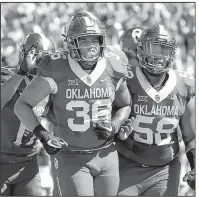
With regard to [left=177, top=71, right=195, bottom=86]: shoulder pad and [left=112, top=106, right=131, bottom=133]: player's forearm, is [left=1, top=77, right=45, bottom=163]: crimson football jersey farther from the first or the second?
[left=177, top=71, right=195, bottom=86]: shoulder pad

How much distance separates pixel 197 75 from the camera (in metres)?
4.42

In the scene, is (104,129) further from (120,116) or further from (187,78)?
(187,78)

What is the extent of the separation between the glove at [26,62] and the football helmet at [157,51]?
2.76ft

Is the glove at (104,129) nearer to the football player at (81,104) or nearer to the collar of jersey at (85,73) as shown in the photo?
Result: the football player at (81,104)

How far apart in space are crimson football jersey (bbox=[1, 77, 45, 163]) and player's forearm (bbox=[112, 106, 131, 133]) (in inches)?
30.3

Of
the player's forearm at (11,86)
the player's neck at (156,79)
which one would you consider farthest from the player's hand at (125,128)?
the player's forearm at (11,86)

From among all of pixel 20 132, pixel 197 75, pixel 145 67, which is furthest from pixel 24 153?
pixel 197 75

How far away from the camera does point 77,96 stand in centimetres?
359

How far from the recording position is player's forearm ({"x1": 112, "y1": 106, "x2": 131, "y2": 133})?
11.9 ft

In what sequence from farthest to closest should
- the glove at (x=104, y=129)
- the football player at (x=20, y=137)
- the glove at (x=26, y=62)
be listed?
1. the football player at (x=20, y=137)
2. the glove at (x=26, y=62)
3. the glove at (x=104, y=129)

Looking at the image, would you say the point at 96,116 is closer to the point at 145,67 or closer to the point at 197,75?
the point at 145,67

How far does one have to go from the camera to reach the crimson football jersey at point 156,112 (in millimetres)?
3916

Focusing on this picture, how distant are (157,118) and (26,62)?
109 cm

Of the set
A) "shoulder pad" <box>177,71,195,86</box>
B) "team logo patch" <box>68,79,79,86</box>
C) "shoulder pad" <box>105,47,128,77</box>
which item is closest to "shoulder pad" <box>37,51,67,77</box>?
"team logo patch" <box>68,79,79,86</box>
